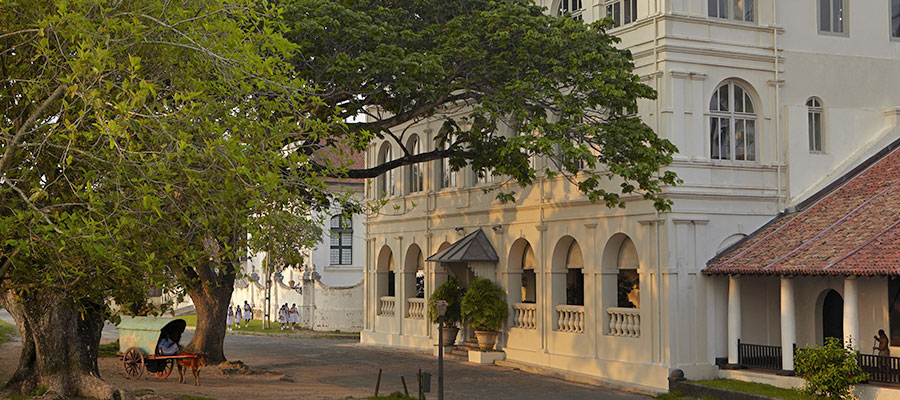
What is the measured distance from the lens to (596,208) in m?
26.2

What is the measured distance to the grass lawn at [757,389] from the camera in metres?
20.6

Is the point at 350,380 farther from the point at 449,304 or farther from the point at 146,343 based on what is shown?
the point at 449,304

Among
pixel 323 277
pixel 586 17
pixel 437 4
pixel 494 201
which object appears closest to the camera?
pixel 437 4

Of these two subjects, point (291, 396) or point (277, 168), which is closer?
point (277, 168)

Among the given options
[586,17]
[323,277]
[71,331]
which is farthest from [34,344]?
[323,277]

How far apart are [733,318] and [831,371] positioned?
4582mm

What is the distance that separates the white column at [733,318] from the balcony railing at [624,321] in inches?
80.4

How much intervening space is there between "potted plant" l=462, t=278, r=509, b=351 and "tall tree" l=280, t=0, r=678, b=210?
7.63 meters

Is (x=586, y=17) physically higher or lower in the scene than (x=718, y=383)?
higher

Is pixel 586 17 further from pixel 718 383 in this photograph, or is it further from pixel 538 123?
pixel 718 383

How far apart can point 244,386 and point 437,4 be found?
894cm

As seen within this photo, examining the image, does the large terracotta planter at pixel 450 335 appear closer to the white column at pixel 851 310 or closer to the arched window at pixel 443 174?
the arched window at pixel 443 174

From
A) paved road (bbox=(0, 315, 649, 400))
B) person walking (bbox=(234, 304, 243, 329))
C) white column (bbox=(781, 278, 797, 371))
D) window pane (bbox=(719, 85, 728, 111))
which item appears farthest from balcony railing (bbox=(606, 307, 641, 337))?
person walking (bbox=(234, 304, 243, 329))

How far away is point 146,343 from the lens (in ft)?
77.2
